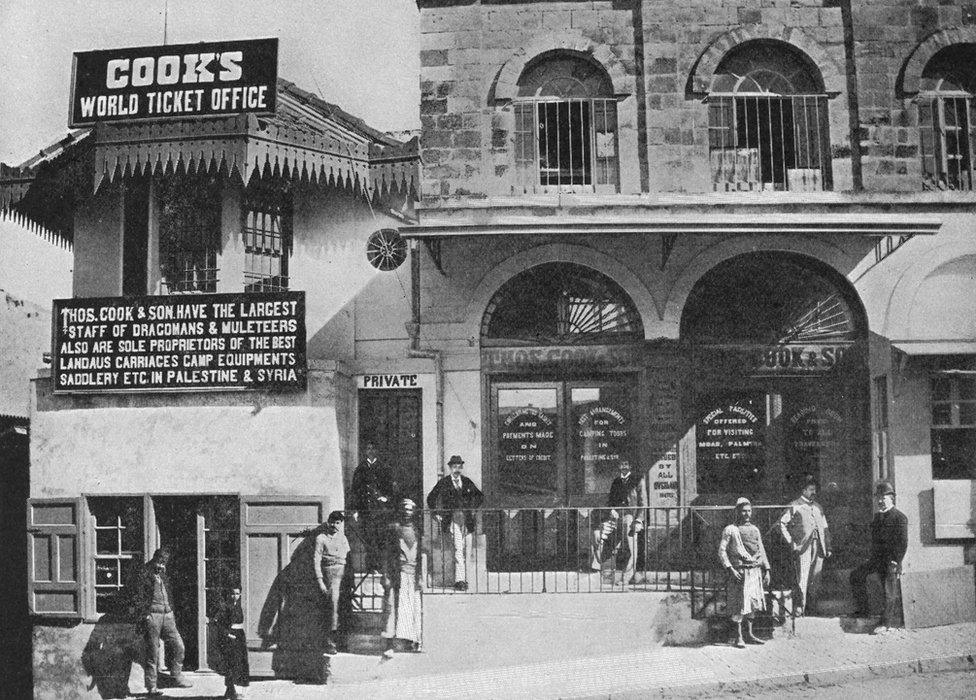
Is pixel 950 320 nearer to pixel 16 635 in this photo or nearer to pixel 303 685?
pixel 303 685

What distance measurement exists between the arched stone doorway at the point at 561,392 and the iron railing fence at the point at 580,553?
427 millimetres

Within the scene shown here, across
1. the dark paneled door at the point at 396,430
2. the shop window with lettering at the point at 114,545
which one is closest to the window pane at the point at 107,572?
the shop window with lettering at the point at 114,545

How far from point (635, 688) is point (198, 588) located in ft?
18.0

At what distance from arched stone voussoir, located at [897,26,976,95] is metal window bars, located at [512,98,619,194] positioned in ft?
12.0

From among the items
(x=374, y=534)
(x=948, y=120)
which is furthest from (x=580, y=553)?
(x=948, y=120)

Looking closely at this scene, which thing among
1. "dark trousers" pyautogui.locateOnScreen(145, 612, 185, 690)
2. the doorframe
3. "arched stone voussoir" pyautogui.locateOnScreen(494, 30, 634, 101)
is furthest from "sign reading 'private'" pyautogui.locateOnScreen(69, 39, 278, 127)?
"dark trousers" pyautogui.locateOnScreen(145, 612, 185, 690)

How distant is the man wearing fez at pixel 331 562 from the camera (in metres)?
10.9

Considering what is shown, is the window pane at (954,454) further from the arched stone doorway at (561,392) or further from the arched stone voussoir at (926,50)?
the arched stone voussoir at (926,50)

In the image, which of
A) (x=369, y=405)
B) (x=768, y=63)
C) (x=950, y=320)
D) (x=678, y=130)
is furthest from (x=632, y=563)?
(x=768, y=63)

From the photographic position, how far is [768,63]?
477 inches

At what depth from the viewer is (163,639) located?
439 inches

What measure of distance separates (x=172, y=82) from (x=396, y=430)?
17.0ft

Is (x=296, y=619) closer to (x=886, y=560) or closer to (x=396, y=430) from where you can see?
(x=396, y=430)

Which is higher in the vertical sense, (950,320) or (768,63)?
(768,63)
